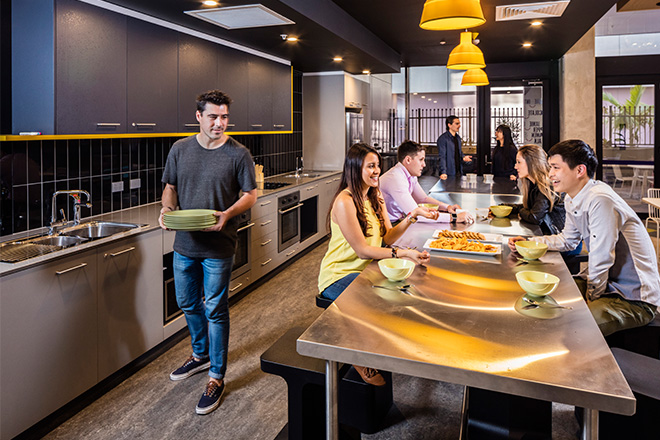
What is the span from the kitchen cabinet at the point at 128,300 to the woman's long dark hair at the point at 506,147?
209 inches

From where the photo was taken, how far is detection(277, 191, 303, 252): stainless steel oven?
5.21 meters

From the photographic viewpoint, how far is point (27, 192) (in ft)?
9.90

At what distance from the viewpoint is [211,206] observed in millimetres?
2799

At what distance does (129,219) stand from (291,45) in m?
2.55

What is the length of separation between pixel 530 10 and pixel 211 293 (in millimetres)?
3876

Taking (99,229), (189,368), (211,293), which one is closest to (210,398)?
(189,368)

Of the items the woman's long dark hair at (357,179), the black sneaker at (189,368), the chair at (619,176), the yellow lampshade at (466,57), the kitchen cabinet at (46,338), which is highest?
the yellow lampshade at (466,57)

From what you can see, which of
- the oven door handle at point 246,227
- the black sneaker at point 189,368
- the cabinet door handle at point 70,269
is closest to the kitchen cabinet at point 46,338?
the cabinet door handle at point 70,269

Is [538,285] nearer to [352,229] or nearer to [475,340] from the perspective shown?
[475,340]

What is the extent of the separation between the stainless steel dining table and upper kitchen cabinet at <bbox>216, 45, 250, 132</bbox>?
306 centimetres

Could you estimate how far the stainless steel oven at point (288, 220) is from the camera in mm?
5215

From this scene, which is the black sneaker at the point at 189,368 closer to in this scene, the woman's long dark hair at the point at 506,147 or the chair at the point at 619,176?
the woman's long dark hair at the point at 506,147

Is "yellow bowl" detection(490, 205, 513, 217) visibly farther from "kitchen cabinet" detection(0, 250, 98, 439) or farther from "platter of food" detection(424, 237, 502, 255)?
"kitchen cabinet" detection(0, 250, 98, 439)

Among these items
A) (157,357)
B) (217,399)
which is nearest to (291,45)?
(157,357)
